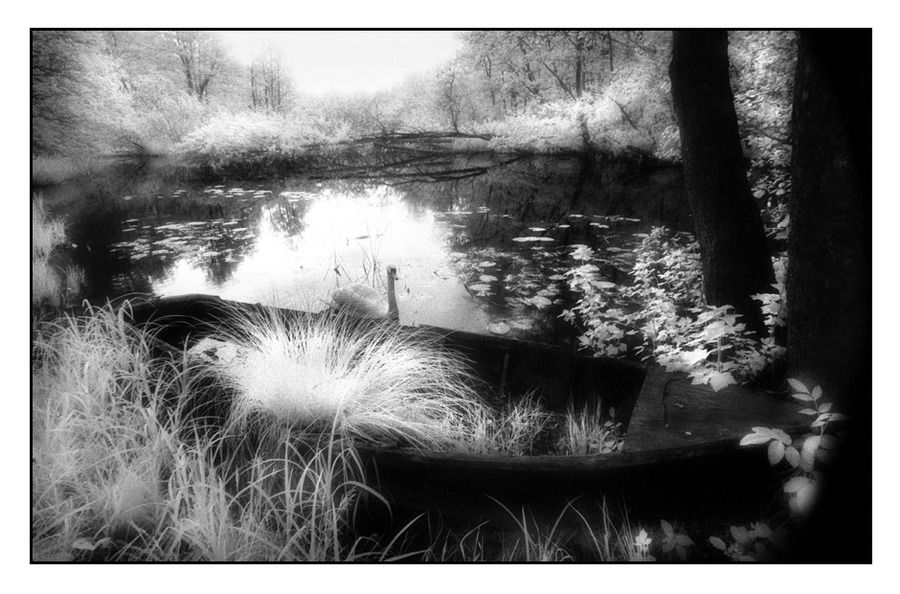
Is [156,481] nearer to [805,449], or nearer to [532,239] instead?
[532,239]

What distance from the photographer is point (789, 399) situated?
154 centimetres

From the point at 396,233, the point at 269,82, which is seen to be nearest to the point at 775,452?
the point at 396,233

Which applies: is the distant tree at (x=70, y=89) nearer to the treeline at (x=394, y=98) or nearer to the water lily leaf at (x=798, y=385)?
the treeline at (x=394, y=98)

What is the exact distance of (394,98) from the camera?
1.74 metres

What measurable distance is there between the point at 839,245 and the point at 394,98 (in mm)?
1406

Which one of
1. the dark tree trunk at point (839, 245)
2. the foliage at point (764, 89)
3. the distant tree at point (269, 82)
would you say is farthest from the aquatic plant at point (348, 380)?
the foliage at point (764, 89)

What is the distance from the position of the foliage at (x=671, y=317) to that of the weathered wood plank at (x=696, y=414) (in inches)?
2.0

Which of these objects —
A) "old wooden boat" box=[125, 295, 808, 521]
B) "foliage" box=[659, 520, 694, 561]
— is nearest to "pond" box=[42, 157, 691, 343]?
"old wooden boat" box=[125, 295, 808, 521]

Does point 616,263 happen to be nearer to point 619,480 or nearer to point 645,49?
point 645,49

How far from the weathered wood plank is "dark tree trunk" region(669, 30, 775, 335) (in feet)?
1.07

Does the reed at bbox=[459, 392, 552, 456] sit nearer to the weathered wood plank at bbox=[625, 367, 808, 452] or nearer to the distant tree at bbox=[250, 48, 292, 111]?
the weathered wood plank at bbox=[625, 367, 808, 452]

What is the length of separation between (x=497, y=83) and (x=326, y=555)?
1.54 m

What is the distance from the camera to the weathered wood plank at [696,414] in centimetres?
147

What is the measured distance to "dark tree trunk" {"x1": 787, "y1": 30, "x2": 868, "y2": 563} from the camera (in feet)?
4.62
